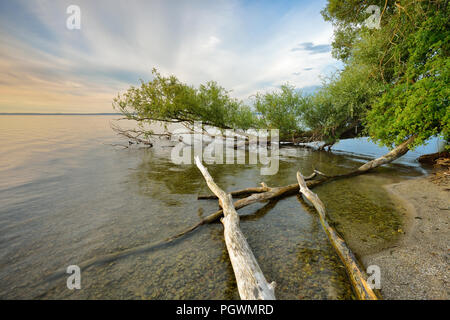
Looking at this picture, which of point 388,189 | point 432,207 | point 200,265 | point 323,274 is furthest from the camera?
point 388,189

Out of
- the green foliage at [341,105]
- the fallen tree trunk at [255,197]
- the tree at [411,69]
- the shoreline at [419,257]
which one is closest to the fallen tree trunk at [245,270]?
the fallen tree trunk at [255,197]

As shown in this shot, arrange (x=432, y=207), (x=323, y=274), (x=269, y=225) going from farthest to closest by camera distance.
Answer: (x=432, y=207), (x=269, y=225), (x=323, y=274)

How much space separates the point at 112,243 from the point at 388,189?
12.5 meters

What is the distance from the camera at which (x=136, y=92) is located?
68.0ft

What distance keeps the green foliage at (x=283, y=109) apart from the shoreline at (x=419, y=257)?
16.0 meters

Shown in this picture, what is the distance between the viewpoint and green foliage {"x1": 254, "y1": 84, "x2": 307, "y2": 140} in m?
21.5

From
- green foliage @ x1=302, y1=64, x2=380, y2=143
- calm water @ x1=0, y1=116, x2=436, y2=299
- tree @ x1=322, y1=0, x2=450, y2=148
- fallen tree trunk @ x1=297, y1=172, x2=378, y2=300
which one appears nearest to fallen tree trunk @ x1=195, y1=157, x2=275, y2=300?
calm water @ x1=0, y1=116, x2=436, y2=299

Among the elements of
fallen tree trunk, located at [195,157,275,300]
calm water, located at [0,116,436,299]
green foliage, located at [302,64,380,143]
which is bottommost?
calm water, located at [0,116,436,299]

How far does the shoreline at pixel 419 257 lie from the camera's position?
3650 mm

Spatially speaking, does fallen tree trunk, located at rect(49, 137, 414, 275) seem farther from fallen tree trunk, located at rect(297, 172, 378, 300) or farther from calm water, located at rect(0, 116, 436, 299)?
fallen tree trunk, located at rect(297, 172, 378, 300)

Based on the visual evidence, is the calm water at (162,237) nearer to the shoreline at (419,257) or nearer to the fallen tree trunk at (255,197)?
the fallen tree trunk at (255,197)

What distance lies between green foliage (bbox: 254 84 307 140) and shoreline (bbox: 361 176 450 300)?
52.4 feet
